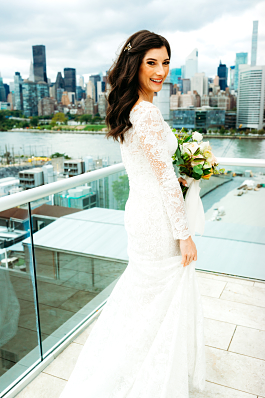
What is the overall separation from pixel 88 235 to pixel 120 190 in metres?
0.57

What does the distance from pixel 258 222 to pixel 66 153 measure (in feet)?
105

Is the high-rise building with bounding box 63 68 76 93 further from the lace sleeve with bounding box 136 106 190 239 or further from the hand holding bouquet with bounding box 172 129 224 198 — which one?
the lace sleeve with bounding box 136 106 190 239

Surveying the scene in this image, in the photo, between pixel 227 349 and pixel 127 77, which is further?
pixel 227 349

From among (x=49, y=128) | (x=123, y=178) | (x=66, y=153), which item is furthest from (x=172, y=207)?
(x=66, y=153)

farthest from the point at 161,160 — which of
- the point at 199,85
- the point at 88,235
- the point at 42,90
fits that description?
the point at 42,90

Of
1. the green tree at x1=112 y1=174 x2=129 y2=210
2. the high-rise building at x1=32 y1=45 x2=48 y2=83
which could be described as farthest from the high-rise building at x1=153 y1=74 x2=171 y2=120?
the high-rise building at x1=32 y1=45 x2=48 y2=83

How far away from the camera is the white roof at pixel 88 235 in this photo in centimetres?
171

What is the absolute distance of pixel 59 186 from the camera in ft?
5.43

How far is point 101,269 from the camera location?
7.24ft

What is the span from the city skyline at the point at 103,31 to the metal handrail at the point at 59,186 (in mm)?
18339

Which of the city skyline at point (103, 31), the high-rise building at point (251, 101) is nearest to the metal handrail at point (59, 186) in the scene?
the high-rise building at point (251, 101)

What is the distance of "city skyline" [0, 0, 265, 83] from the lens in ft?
74.7

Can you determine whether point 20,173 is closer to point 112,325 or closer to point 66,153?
point 66,153

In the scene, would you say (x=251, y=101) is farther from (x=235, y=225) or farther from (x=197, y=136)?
(x=197, y=136)
